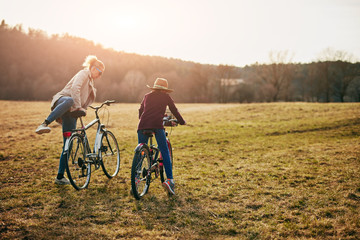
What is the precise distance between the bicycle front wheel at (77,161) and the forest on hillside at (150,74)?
202 feet

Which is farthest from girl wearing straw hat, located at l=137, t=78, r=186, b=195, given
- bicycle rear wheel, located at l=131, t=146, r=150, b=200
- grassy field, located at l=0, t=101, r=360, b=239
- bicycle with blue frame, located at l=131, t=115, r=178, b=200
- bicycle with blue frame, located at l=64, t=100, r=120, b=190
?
bicycle with blue frame, located at l=64, t=100, r=120, b=190

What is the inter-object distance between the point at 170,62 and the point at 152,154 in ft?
341

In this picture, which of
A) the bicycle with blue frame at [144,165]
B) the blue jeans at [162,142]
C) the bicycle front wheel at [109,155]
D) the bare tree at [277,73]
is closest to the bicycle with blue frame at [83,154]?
the bicycle front wheel at [109,155]

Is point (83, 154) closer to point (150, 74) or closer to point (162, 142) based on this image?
point (162, 142)

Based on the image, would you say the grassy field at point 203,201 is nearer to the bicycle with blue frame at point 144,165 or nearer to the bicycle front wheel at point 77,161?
the bicycle with blue frame at point 144,165

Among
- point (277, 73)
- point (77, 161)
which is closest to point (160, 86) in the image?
point (77, 161)

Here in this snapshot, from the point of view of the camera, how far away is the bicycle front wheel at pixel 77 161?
4.77m

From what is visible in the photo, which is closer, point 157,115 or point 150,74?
point 157,115

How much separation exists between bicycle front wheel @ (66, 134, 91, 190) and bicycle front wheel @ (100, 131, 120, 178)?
50 centimetres

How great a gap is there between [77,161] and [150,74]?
92104mm

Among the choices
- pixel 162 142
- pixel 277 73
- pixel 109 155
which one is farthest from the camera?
pixel 277 73

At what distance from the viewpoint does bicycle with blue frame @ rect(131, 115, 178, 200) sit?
442 cm

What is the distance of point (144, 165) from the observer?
4.75 meters

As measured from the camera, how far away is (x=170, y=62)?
10556cm
